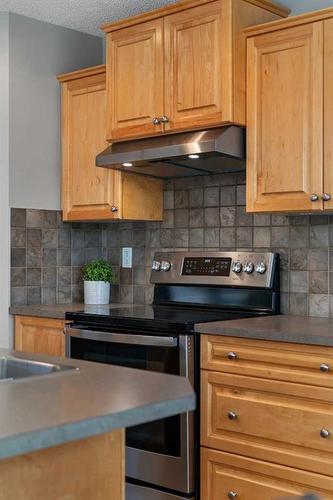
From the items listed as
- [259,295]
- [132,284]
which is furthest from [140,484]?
[132,284]

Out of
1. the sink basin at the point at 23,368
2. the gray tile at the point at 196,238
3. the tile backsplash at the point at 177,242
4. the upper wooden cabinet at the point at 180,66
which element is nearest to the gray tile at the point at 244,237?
the tile backsplash at the point at 177,242

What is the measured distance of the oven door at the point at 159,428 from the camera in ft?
9.25

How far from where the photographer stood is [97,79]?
3703 millimetres

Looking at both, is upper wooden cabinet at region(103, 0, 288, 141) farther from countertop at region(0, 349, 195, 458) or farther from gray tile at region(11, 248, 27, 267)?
countertop at region(0, 349, 195, 458)

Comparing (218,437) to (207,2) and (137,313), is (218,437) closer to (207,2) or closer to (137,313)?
(137,313)

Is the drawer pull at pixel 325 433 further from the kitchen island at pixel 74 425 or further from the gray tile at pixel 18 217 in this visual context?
the gray tile at pixel 18 217

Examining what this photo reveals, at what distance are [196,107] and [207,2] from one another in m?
0.46

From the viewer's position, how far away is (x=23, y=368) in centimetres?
188

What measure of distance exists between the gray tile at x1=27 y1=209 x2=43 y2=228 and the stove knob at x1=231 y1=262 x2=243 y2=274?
115 centimetres

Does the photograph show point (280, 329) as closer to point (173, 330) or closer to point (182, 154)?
point (173, 330)

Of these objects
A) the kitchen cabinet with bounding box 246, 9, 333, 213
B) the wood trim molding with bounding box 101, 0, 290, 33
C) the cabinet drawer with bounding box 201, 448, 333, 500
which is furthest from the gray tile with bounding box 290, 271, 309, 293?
the wood trim molding with bounding box 101, 0, 290, 33

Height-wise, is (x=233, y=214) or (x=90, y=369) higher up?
(x=233, y=214)

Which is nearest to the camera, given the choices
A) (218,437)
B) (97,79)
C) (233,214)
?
(218,437)

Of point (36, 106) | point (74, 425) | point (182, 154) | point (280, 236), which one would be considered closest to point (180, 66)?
point (182, 154)
